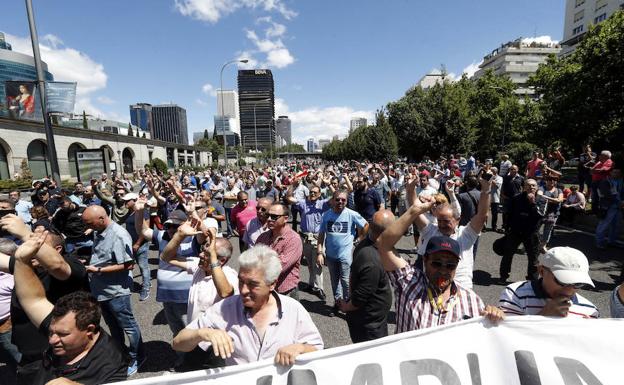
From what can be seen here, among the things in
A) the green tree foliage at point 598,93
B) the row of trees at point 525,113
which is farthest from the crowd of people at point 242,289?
the row of trees at point 525,113

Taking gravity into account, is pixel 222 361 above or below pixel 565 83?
below

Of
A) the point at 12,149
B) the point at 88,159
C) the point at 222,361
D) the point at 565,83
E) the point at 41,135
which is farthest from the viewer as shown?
the point at 41,135

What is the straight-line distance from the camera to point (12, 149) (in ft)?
84.1

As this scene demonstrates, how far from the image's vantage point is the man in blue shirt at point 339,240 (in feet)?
15.0

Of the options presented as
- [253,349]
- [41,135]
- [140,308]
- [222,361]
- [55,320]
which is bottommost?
[140,308]

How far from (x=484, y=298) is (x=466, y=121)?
91.5 ft

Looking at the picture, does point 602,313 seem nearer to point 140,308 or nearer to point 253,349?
point 253,349

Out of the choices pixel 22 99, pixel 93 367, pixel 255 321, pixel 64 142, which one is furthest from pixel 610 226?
pixel 64 142

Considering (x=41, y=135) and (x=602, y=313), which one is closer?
(x=602, y=313)

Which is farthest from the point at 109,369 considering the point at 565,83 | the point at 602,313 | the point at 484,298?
the point at 565,83

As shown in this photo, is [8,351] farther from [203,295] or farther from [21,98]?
[21,98]

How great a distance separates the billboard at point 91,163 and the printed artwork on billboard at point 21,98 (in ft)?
15.8

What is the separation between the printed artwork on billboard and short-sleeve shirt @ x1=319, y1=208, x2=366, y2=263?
9492mm

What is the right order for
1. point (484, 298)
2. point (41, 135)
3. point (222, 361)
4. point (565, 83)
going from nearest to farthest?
point (222, 361) < point (484, 298) < point (565, 83) < point (41, 135)
